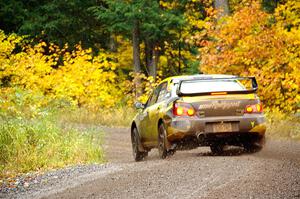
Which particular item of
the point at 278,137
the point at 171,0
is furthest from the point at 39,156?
the point at 171,0

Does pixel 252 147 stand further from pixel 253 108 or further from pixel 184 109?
pixel 184 109

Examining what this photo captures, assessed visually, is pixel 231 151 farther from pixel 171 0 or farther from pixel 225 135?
pixel 171 0

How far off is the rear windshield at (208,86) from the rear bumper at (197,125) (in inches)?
28.5

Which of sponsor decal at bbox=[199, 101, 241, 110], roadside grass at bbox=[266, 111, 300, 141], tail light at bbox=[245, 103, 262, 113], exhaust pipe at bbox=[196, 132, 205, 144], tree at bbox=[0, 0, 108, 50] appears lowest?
roadside grass at bbox=[266, 111, 300, 141]

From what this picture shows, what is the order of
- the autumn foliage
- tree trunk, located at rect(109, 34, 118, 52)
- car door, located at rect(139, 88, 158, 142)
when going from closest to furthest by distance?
car door, located at rect(139, 88, 158, 142) → the autumn foliage → tree trunk, located at rect(109, 34, 118, 52)

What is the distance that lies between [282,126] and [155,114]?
7794 mm

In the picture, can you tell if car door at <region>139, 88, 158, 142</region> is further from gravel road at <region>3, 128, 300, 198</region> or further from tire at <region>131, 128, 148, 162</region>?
gravel road at <region>3, 128, 300, 198</region>

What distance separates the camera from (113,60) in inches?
1667

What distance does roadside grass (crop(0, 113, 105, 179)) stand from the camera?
15645mm

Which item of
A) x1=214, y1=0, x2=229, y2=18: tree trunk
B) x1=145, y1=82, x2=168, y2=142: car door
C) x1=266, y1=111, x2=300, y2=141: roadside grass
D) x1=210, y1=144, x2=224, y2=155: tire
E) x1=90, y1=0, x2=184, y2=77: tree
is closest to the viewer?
x1=145, y1=82, x2=168, y2=142: car door

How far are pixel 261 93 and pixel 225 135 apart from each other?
949 centimetres

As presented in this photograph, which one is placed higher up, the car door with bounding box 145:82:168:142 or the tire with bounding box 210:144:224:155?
the car door with bounding box 145:82:168:142

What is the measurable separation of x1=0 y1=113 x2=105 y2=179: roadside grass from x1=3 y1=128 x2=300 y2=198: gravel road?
1786mm

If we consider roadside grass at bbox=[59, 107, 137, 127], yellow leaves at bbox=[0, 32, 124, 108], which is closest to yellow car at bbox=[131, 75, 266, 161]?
roadside grass at bbox=[59, 107, 137, 127]
